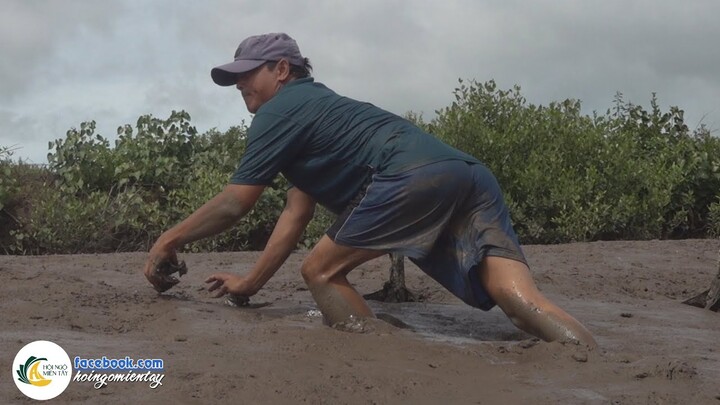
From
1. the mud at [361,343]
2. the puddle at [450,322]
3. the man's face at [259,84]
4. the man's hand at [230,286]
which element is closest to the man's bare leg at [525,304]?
the mud at [361,343]

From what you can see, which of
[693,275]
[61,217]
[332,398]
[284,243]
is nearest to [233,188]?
[284,243]

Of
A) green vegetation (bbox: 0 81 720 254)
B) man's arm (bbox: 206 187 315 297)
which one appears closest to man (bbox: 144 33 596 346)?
man's arm (bbox: 206 187 315 297)

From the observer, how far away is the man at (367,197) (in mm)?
4910

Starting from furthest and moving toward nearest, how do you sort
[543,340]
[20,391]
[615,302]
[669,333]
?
[615,302]
[669,333]
[543,340]
[20,391]

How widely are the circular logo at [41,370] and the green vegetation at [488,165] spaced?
5858 millimetres

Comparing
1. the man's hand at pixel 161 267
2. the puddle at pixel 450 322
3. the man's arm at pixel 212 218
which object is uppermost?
the man's arm at pixel 212 218

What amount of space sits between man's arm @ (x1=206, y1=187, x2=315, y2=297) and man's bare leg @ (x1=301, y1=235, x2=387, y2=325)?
1.68 ft

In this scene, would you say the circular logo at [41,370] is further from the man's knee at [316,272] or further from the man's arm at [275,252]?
the man's arm at [275,252]

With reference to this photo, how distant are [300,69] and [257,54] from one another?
26 centimetres

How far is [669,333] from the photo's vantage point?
5.60 meters

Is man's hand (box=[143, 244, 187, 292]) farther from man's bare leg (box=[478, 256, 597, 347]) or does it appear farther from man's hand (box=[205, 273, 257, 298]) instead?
man's bare leg (box=[478, 256, 597, 347])

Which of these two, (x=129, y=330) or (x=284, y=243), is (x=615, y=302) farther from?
(x=129, y=330)

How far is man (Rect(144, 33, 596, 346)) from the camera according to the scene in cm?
491

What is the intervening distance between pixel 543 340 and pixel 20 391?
239cm
